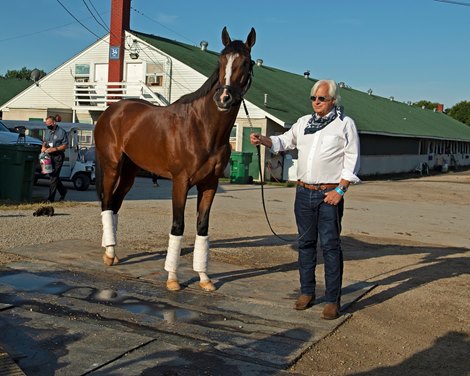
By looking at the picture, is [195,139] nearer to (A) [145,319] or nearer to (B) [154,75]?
(A) [145,319]

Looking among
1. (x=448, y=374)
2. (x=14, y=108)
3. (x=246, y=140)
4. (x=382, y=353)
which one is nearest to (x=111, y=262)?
(x=382, y=353)

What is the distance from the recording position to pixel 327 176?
222 inches

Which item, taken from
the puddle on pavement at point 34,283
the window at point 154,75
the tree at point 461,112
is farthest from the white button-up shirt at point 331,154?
the tree at point 461,112

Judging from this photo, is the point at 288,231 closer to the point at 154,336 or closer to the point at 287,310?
the point at 287,310

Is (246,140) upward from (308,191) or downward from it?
upward

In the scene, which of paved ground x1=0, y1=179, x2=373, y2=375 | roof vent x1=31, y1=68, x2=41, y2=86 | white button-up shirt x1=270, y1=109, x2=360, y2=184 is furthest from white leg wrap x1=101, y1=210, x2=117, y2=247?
roof vent x1=31, y1=68, x2=41, y2=86

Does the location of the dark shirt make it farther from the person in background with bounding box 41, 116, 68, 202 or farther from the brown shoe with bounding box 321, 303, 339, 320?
the brown shoe with bounding box 321, 303, 339, 320

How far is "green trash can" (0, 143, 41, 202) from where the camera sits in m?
13.8

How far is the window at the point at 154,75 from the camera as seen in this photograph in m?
30.9

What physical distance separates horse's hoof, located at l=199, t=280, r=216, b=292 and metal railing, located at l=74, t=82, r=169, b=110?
911 inches

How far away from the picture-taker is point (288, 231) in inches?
464

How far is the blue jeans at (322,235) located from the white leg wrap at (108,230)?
2.69 meters

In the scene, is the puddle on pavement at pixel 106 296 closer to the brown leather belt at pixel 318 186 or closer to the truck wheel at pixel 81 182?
the brown leather belt at pixel 318 186

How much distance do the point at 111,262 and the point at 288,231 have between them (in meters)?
5.15
